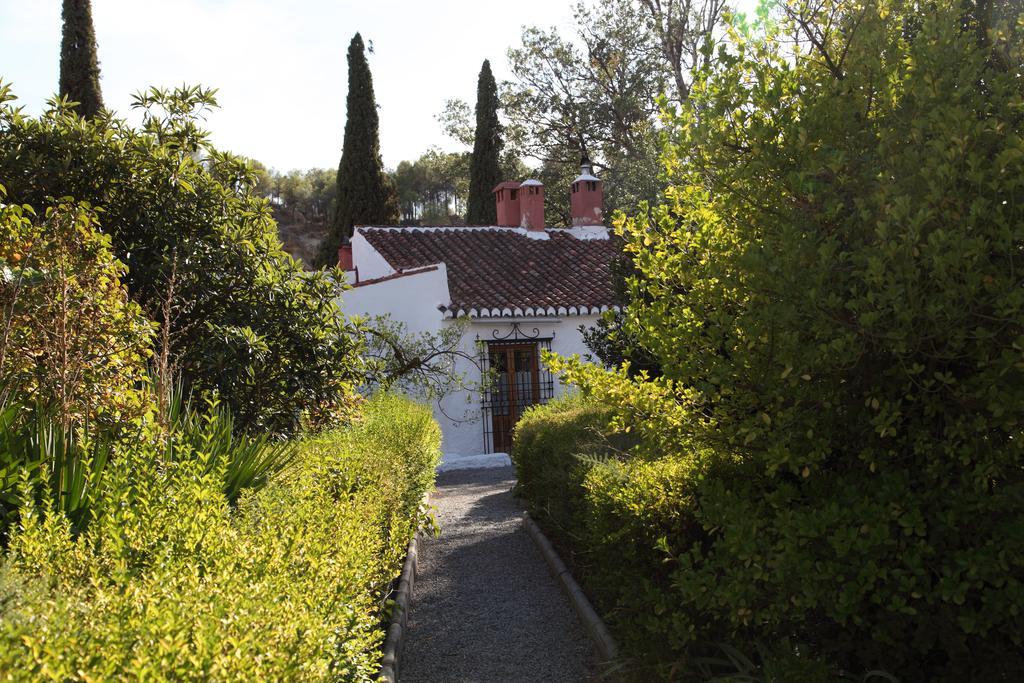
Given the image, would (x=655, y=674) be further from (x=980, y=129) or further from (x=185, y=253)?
(x=185, y=253)

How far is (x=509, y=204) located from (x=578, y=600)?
17.6 meters

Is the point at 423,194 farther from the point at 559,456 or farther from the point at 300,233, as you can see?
the point at 559,456

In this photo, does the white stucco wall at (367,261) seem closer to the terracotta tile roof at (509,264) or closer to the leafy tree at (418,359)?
the terracotta tile roof at (509,264)

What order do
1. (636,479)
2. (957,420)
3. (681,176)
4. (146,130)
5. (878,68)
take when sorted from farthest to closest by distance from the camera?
(146,130) < (636,479) < (681,176) < (878,68) < (957,420)

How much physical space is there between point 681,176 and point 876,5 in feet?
3.69

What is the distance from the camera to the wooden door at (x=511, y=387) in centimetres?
1864

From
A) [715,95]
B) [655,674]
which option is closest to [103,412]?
[655,674]

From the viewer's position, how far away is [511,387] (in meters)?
18.7

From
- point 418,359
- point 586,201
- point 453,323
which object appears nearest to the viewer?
point 418,359

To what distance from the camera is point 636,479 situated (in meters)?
4.95

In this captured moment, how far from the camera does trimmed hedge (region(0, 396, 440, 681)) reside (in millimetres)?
2023

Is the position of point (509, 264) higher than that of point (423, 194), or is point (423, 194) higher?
point (423, 194)

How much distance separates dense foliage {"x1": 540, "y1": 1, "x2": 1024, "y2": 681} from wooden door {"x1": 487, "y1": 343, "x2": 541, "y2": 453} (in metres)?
14.5

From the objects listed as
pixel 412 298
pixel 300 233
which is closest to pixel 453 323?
pixel 412 298
